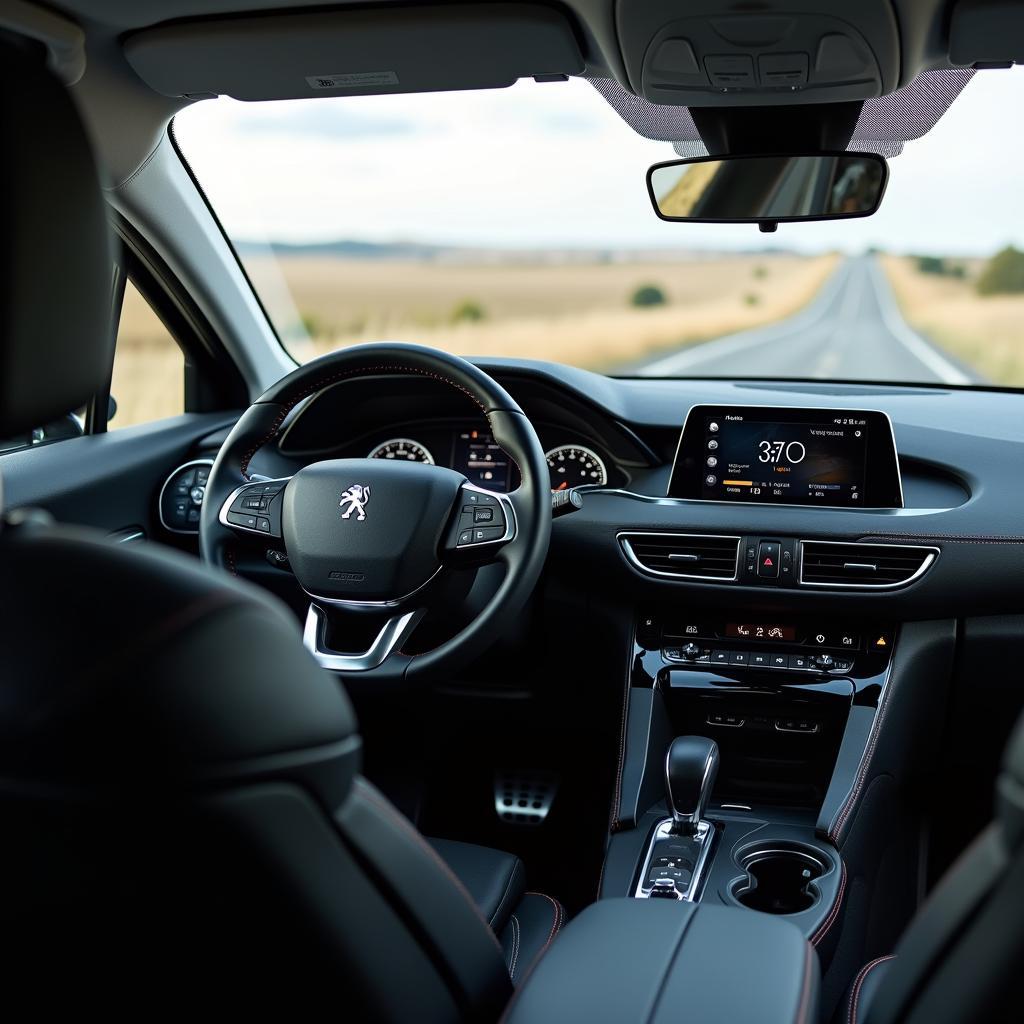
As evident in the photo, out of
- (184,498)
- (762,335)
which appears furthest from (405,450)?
(762,335)

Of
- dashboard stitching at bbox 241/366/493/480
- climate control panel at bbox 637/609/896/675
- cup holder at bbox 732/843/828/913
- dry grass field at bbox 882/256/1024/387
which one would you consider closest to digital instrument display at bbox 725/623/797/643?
climate control panel at bbox 637/609/896/675

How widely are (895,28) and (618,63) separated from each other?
23.3 inches

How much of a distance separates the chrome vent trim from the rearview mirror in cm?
82

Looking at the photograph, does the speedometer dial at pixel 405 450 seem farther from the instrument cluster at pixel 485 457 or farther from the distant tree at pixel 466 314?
the distant tree at pixel 466 314

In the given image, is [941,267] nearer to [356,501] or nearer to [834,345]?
[834,345]

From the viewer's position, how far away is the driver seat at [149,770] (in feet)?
2.97

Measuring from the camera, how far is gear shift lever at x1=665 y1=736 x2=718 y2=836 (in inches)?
116

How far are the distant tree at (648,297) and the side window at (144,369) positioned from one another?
65.2 ft

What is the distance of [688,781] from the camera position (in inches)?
115

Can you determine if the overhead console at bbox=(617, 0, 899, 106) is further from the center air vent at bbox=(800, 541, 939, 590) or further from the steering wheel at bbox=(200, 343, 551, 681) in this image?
the center air vent at bbox=(800, 541, 939, 590)

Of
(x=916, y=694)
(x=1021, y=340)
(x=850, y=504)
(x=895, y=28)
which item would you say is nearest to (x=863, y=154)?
(x=895, y=28)

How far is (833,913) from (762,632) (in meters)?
0.79

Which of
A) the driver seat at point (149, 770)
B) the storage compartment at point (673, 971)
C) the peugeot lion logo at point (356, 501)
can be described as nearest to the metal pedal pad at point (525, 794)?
the peugeot lion logo at point (356, 501)

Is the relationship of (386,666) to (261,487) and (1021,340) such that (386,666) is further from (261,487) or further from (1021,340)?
(1021,340)
